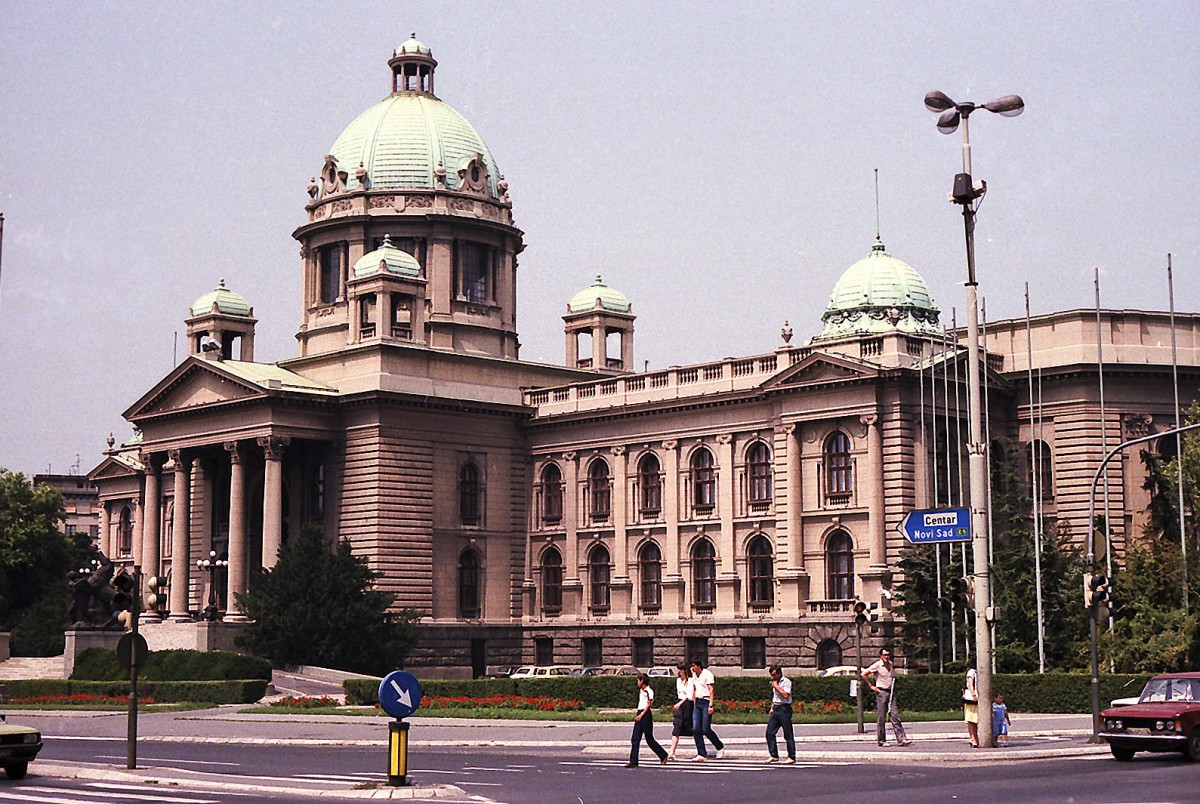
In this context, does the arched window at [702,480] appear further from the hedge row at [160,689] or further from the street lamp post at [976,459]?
the street lamp post at [976,459]

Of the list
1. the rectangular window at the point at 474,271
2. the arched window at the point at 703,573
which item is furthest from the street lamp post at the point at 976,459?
the rectangular window at the point at 474,271

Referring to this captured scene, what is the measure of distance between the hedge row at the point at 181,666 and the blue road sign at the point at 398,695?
4561cm

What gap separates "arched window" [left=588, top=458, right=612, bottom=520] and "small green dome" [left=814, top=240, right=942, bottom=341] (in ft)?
41.0

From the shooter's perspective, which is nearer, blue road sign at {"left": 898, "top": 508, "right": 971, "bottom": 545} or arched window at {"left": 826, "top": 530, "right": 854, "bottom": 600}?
blue road sign at {"left": 898, "top": 508, "right": 971, "bottom": 545}

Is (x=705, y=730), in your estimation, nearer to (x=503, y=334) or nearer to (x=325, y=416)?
(x=325, y=416)

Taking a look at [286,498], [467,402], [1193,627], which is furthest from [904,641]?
[286,498]

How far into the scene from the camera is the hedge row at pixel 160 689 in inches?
2798

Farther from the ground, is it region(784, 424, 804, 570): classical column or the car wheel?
region(784, 424, 804, 570): classical column

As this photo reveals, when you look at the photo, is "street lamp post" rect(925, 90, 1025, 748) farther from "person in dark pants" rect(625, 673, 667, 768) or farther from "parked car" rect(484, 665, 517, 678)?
"parked car" rect(484, 665, 517, 678)

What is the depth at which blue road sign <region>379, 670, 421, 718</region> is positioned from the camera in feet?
96.3

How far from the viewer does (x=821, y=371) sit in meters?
78.6

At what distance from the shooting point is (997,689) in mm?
56500

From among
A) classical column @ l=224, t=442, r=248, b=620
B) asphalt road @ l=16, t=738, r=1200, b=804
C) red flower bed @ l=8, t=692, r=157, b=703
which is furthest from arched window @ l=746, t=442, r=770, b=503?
asphalt road @ l=16, t=738, r=1200, b=804

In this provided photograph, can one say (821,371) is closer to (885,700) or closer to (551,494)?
(551,494)
